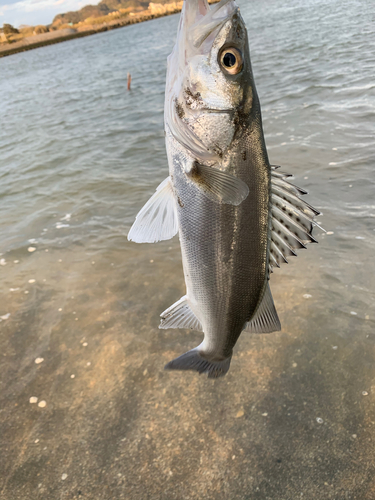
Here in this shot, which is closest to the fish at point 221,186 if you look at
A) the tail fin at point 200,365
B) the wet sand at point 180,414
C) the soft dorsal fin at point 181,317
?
the soft dorsal fin at point 181,317

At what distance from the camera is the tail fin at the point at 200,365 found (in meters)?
2.39

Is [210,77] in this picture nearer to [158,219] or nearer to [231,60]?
[231,60]

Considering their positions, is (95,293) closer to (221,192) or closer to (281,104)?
(221,192)

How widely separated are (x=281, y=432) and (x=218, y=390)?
2.25 feet

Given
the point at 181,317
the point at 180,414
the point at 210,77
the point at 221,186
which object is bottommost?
the point at 180,414

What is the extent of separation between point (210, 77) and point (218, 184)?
50 cm

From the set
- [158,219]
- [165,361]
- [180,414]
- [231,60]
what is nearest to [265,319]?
[158,219]

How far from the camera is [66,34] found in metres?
118

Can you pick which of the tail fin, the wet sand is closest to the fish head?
the tail fin

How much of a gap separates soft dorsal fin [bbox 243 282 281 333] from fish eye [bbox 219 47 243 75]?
117cm

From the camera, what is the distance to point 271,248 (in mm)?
1997

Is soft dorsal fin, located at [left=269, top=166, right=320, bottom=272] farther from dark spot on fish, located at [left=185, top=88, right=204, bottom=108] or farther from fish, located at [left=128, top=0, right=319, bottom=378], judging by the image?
dark spot on fish, located at [left=185, top=88, right=204, bottom=108]

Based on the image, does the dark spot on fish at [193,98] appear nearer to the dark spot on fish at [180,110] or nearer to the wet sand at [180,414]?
the dark spot on fish at [180,110]

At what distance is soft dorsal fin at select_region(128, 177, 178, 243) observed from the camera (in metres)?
2.04
